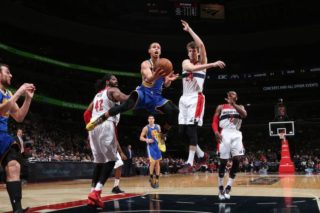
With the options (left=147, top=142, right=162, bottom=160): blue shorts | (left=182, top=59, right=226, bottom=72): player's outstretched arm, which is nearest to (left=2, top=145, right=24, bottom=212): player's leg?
(left=182, top=59, right=226, bottom=72): player's outstretched arm

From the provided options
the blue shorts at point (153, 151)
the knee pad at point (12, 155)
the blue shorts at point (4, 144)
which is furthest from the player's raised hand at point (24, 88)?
the blue shorts at point (153, 151)

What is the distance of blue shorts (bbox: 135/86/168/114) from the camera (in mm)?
5930

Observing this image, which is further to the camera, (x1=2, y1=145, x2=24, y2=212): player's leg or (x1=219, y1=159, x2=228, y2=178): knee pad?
(x1=219, y1=159, x2=228, y2=178): knee pad

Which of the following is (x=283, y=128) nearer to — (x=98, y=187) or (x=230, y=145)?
(x=230, y=145)

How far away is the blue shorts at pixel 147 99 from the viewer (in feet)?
19.5

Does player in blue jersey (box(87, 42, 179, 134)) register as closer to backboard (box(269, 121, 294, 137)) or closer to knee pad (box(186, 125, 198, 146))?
knee pad (box(186, 125, 198, 146))

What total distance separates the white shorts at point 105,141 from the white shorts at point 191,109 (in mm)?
1431

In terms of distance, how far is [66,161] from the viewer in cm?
1803

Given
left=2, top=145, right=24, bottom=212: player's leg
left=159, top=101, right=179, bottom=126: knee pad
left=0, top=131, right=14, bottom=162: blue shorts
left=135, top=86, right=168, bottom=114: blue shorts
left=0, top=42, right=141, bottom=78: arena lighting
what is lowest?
left=2, top=145, right=24, bottom=212: player's leg

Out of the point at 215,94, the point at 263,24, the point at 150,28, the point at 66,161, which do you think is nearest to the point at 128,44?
the point at 150,28

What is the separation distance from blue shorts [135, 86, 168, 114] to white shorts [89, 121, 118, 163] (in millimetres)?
1153

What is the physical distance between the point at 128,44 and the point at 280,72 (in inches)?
535

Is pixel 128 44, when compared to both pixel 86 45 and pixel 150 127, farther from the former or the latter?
pixel 150 127

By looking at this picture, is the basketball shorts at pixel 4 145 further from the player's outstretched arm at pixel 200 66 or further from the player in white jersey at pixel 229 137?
the player in white jersey at pixel 229 137
